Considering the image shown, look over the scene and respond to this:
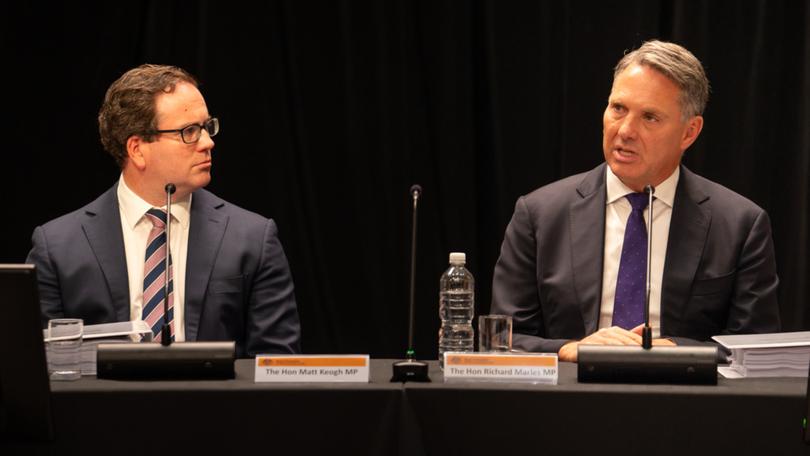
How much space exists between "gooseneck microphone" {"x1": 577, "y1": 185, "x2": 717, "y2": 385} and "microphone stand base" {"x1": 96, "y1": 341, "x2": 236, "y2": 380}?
789 millimetres

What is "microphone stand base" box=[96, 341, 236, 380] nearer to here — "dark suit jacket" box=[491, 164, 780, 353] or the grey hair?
"dark suit jacket" box=[491, 164, 780, 353]

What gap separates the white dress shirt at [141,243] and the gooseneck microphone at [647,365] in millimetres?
1420

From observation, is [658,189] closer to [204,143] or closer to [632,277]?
[632,277]

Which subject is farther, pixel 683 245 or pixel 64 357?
pixel 683 245

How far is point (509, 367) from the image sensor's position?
2191 millimetres

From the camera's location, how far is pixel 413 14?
440 cm

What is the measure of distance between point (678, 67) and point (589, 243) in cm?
62

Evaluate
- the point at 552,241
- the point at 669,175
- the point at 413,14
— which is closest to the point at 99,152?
the point at 413,14

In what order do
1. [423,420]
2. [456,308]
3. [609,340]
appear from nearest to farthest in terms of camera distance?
[423,420], [609,340], [456,308]

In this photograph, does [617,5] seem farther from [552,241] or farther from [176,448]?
[176,448]

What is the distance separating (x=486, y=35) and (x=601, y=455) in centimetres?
256

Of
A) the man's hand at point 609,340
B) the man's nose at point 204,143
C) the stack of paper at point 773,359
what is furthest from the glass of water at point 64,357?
the stack of paper at point 773,359

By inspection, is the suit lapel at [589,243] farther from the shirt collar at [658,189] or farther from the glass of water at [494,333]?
the glass of water at [494,333]

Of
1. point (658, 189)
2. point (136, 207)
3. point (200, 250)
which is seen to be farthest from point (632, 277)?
point (136, 207)
